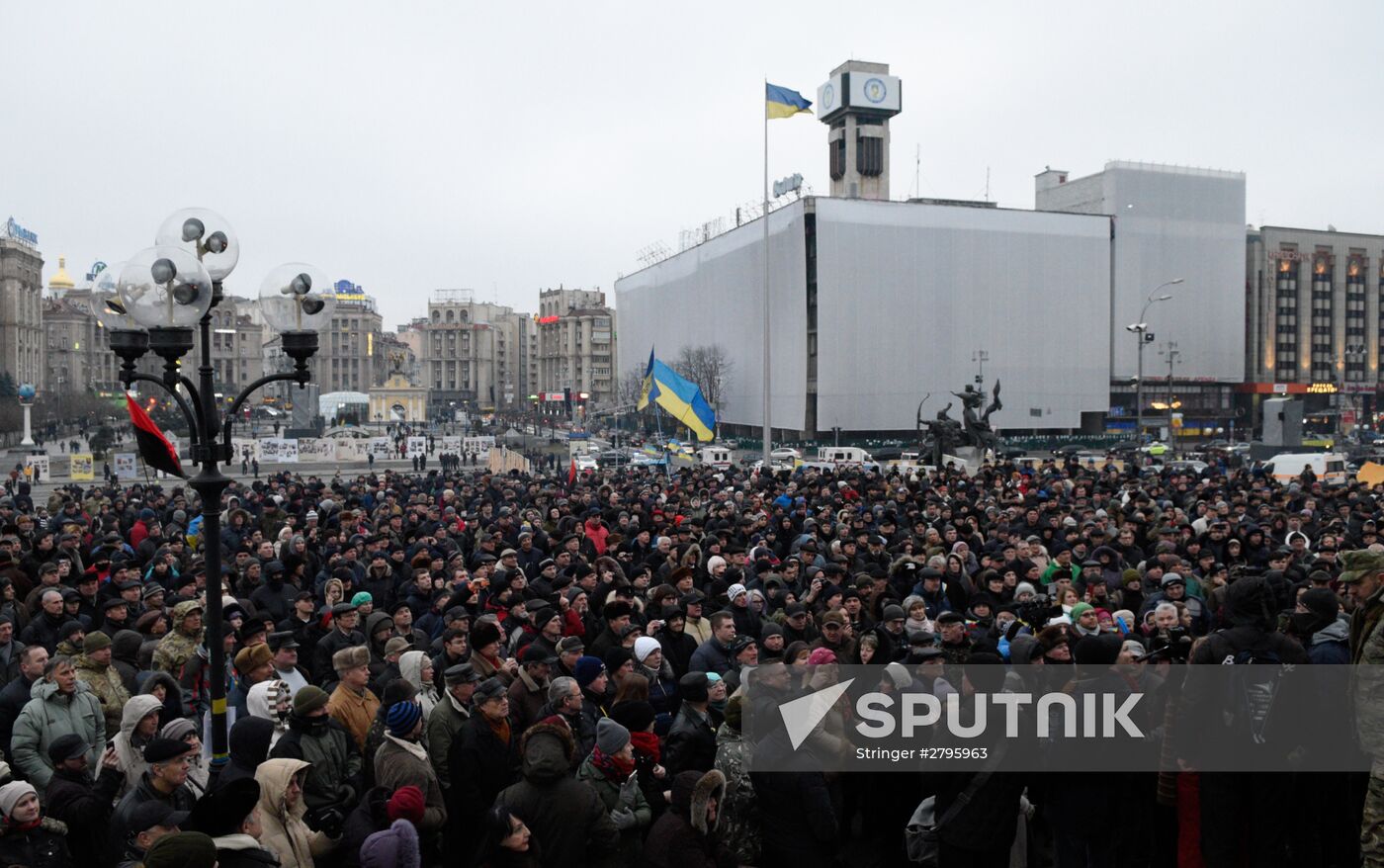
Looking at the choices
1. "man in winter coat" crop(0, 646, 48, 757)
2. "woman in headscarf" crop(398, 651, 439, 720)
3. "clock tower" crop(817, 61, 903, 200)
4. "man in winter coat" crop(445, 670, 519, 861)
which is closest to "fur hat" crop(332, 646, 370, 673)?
"woman in headscarf" crop(398, 651, 439, 720)

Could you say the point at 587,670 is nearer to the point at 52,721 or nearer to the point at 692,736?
the point at 692,736

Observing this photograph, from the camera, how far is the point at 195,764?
5.81 meters

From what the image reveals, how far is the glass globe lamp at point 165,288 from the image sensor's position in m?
5.41

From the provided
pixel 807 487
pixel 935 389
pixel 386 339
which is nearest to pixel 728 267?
pixel 935 389

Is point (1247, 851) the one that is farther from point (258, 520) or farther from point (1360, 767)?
point (258, 520)

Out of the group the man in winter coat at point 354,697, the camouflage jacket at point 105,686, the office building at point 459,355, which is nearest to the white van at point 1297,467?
the man in winter coat at point 354,697

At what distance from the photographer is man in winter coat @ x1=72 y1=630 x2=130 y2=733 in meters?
6.83

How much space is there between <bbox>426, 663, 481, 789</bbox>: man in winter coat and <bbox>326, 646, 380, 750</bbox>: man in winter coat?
46 cm

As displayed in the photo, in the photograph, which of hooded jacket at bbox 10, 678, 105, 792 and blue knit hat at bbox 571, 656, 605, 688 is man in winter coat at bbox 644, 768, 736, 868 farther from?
hooded jacket at bbox 10, 678, 105, 792

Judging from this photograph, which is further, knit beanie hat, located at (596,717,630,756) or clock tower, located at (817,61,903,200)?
clock tower, located at (817,61,903,200)

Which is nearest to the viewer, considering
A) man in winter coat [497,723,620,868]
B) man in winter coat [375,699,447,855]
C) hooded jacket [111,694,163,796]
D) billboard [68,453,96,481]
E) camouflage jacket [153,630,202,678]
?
man in winter coat [497,723,620,868]

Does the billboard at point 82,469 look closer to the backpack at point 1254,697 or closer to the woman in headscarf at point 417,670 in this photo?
the woman in headscarf at point 417,670

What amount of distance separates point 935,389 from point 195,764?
66479 millimetres

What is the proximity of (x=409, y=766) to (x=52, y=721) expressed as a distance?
7.96ft
